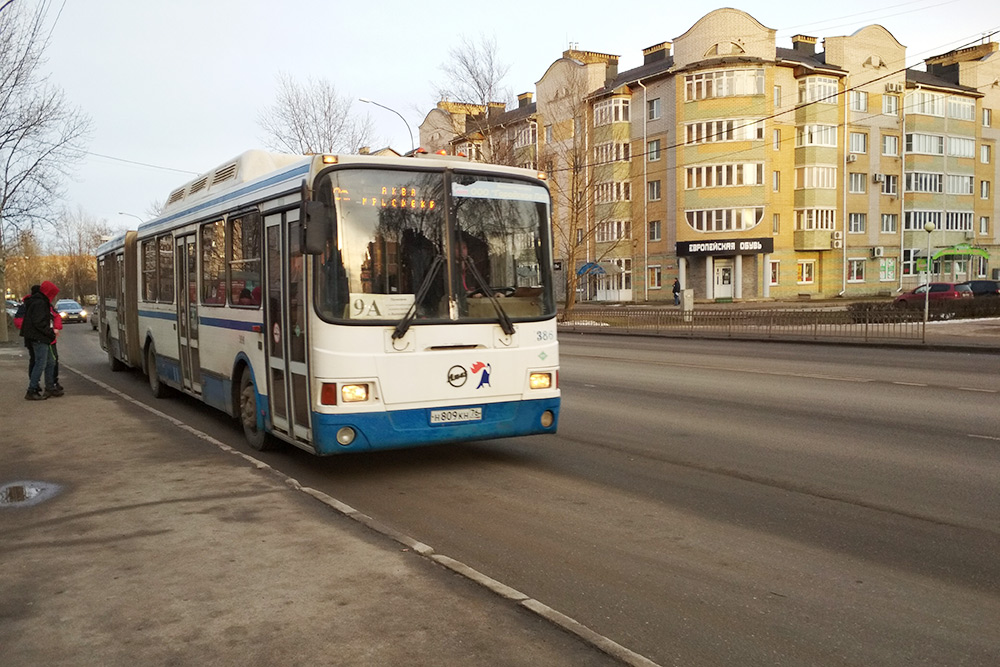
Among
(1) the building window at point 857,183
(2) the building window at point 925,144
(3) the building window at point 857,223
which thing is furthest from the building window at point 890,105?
(3) the building window at point 857,223

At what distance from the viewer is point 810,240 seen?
193 ft

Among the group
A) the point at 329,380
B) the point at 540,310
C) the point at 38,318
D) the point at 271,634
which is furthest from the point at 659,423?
the point at 38,318

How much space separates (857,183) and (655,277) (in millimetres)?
15688

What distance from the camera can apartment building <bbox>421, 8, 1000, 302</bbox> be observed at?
186ft

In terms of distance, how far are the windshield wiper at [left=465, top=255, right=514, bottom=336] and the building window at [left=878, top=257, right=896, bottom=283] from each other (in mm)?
60818

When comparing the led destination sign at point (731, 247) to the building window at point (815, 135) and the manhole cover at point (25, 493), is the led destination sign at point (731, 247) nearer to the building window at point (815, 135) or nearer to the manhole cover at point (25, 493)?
the building window at point (815, 135)

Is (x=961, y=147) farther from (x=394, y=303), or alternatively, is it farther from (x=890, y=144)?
(x=394, y=303)

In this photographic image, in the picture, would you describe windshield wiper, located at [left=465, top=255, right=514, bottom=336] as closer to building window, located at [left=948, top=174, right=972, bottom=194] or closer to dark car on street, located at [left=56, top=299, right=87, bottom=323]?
dark car on street, located at [left=56, top=299, right=87, bottom=323]

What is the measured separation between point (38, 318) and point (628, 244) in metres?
52.6

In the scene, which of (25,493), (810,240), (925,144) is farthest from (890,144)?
(25,493)

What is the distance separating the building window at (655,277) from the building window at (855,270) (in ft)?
42.7

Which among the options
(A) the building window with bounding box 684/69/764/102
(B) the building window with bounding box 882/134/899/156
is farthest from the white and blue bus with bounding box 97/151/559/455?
(B) the building window with bounding box 882/134/899/156

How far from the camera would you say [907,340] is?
24.8 meters

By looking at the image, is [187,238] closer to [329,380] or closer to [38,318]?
[38,318]
